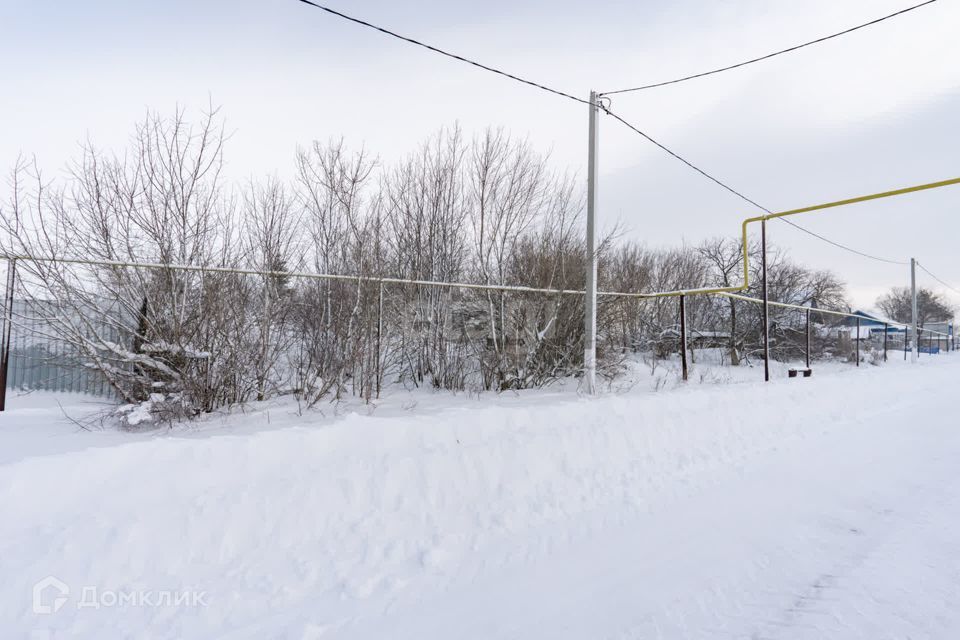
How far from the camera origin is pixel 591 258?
256 inches

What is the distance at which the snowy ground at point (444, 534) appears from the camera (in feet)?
7.36

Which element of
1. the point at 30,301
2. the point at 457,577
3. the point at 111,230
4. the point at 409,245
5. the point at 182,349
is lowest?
the point at 457,577

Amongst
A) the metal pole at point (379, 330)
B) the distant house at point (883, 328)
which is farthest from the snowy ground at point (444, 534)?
the distant house at point (883, 328)

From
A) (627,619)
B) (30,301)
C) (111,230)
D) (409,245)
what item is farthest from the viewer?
(409,245)

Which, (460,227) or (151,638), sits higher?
(460,227)

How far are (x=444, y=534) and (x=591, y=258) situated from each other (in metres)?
4.69

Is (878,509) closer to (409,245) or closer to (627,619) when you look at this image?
(627,619)

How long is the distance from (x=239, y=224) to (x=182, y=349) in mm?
1782

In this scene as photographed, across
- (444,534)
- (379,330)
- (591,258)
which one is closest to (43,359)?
(379,330)

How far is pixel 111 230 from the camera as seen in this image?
463cm

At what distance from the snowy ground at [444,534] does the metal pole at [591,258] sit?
1.60 meters

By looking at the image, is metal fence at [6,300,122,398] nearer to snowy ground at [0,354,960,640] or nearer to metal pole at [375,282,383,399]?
snowy ground at [0,354,960,640]

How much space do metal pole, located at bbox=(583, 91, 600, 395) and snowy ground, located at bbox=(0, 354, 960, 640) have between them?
5.25 feet

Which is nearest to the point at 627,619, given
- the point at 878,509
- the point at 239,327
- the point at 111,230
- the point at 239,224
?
the point at 878,509
